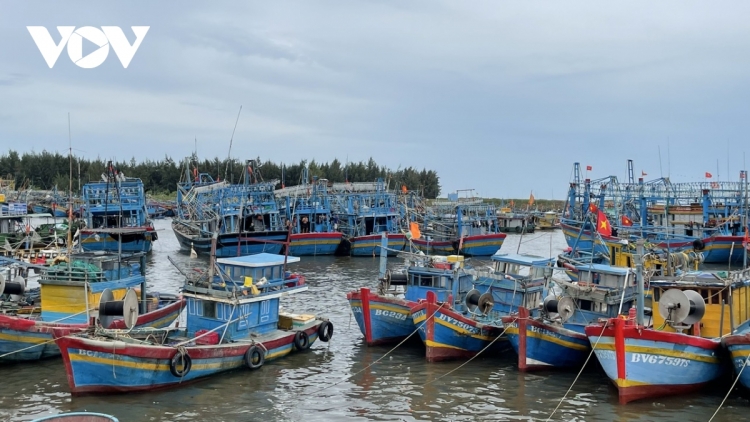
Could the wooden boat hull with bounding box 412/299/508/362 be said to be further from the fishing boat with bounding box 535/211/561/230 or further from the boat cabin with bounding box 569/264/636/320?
the fishing boat with bounding box 535/211/561/230

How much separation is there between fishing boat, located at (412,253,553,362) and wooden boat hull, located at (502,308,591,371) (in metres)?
1.34

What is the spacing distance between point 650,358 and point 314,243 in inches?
1865

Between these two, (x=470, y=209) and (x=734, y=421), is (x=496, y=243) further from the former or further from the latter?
(x=734, y=421)

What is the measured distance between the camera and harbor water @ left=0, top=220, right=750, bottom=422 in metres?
20.8

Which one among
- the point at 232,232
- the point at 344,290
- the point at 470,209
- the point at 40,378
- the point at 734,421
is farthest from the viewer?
the point at 470,209

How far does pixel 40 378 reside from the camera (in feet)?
78.5

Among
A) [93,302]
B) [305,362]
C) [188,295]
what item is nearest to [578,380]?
[305,362]

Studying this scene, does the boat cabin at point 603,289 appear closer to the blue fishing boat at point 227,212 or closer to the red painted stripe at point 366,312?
the red painted stripe at point 366,312

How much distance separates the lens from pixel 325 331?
95.0 feet

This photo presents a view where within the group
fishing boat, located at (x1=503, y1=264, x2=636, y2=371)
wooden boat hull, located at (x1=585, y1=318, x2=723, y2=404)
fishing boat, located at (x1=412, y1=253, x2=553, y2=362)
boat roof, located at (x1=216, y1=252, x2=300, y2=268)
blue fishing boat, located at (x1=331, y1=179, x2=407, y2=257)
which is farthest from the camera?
blue fishing boat, located at (x1=331, y1=179, x2=407, y2=257)

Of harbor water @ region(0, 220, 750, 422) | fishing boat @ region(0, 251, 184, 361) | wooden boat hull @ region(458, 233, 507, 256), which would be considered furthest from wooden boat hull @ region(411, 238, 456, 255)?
fishing boat @ region(0, 251, 184, 361)

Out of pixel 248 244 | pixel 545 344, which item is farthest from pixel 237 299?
pixel 248 244

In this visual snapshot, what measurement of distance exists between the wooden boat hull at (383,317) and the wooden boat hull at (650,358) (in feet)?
26.0

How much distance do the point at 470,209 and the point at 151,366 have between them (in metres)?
63.3
